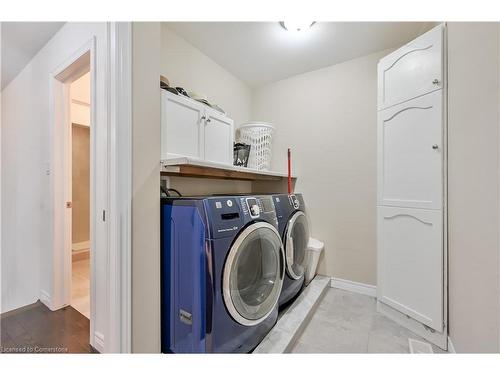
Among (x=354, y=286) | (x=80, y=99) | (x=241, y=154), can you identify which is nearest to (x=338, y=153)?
(x=241, y=154)

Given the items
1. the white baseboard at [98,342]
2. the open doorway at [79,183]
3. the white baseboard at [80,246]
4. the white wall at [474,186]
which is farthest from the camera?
the white baseboard at [80,246]

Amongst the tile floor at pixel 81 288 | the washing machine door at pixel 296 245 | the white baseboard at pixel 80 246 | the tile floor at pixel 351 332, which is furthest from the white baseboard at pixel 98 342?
the white baseboard at pixel 80 246

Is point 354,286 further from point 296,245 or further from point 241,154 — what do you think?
point 241,154

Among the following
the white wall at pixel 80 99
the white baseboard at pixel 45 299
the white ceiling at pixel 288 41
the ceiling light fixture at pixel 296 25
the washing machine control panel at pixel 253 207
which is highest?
the white ceiling at pixel 288 41

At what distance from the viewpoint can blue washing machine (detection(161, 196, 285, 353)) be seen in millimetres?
1059

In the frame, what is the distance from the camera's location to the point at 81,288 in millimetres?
2262

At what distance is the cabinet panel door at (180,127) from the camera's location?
149 centimetres

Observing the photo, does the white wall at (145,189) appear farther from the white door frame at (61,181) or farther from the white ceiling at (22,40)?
the white ceiling at (22,40)

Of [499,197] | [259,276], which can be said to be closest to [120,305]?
[259,276]

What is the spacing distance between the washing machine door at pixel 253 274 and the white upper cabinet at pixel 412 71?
144cm

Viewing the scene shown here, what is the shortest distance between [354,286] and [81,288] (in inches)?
111

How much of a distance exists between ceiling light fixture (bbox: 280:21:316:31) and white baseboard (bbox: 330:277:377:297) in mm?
2373

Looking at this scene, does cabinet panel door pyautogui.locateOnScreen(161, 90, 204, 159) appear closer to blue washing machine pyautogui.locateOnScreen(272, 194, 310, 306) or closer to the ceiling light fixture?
blue washing machine pyautogui.locateOnScreen(272, 194, 310, 306)

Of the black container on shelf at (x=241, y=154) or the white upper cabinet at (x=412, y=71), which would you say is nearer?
the white upper cabinet at (x=412, y=71)
